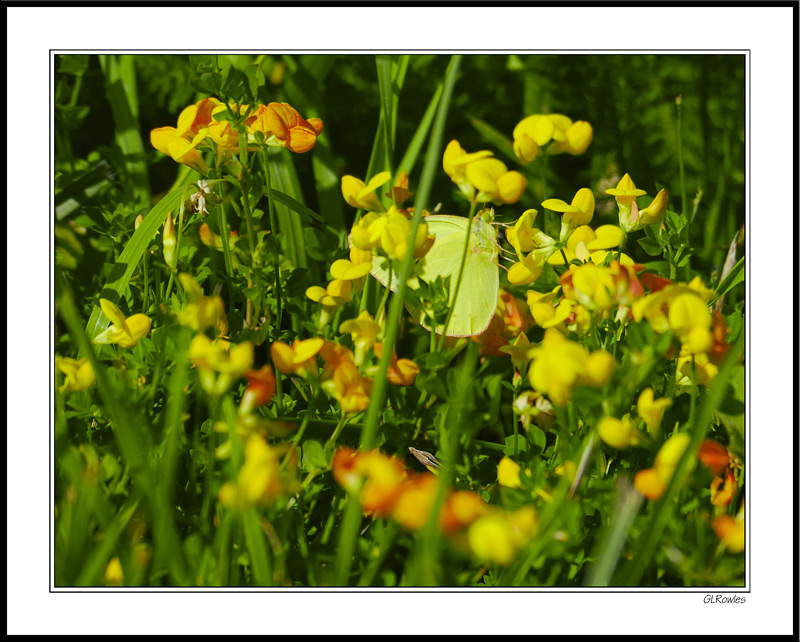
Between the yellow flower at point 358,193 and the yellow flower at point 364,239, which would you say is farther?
the yellow flower at point 358,193

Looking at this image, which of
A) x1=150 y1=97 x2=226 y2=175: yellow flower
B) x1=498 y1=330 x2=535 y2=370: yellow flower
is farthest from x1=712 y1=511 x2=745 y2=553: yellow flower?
x1=150 y1=97 x2=226 y2=175: yellow flower

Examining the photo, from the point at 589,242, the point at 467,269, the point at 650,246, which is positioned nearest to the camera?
the point at 589,242

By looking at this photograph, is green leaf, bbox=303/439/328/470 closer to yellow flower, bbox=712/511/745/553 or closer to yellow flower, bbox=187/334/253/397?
yellow flower, bbox=187/334/253/397

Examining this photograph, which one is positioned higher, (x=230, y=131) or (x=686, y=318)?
(x=230, y=131)

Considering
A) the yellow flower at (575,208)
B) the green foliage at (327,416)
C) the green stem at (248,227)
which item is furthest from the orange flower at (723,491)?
the green stem at (248,227)

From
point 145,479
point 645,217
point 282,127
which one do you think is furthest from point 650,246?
point 145,479

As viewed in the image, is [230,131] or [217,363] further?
[230,131]


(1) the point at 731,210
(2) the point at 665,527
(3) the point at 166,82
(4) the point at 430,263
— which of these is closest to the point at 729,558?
(2) the point at 665,527

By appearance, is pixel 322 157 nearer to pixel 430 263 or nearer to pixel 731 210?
pixel 430 263

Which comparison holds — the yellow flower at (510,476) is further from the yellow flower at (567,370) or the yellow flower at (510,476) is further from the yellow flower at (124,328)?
the yellow flower at (124,328)

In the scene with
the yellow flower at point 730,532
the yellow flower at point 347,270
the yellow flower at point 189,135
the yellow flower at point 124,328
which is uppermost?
the yellow flower at point 189,135

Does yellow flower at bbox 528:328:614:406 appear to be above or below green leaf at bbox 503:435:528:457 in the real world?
above

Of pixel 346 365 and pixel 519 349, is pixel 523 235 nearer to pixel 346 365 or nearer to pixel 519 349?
pixel 519 349
